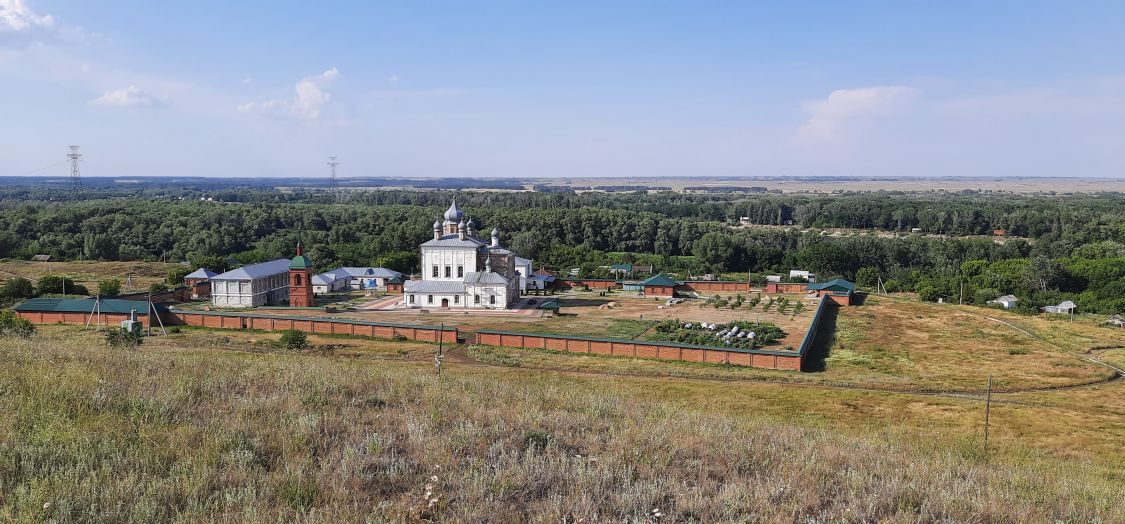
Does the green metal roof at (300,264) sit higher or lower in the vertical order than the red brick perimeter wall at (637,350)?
higher

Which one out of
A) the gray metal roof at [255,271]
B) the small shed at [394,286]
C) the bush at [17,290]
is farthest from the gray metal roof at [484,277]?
the bush at [17,290]

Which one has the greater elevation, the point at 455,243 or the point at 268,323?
the point at 455,243

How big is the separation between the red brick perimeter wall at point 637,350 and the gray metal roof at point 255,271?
751 inches

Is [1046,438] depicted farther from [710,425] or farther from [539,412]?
[539,412]

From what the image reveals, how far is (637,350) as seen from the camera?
30.8 meters

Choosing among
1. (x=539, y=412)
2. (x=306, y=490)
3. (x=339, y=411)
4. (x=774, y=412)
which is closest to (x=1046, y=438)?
(x=774, y=412)

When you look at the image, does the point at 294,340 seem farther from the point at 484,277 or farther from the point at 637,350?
the point at 637,350

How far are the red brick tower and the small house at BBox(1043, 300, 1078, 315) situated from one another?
49.0 m

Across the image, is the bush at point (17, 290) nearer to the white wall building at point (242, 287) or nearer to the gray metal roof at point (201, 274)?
the gray metal roof at point (201, 274)

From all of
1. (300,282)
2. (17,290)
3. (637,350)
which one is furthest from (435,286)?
(17,290)

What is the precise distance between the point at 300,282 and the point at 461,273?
1038 cm

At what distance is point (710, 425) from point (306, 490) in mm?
6310

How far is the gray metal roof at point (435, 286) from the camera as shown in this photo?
1783 inches

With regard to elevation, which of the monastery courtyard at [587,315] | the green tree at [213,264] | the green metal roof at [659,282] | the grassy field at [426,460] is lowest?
the monastery courtyard at [587,315]
